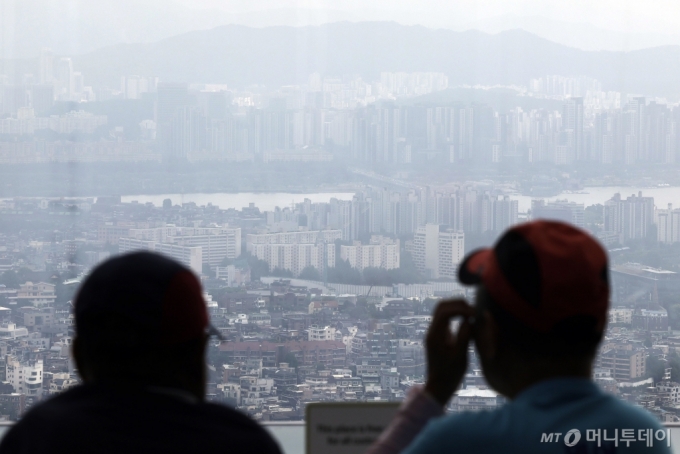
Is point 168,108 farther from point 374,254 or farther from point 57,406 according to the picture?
point 57,406

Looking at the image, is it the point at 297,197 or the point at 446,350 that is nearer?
the point at 446,350

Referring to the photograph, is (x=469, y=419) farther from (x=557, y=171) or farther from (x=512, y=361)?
(x=557, y=171)

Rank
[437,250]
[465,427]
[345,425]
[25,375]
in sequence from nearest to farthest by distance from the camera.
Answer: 1. [465,427]
2. [345,425]
3. [25,375]
4. [437,250]

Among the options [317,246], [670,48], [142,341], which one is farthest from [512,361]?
[670,48]

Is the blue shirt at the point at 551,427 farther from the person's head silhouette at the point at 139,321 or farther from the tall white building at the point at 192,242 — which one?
the tall white building at the point at 192,242

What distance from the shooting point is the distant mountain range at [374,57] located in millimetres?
3305

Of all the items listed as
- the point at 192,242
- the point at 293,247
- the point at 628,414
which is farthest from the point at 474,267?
the point at 192,242

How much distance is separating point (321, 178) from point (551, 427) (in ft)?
9.21

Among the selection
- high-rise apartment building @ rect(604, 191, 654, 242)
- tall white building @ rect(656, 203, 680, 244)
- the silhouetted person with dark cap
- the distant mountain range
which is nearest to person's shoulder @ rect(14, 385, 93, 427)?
the silhouetted person with dark cap

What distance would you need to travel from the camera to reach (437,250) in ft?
10.9

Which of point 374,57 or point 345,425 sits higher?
point 374,57

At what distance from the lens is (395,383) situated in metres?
3.15

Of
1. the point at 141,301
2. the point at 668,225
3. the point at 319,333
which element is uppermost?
the point at 141,301

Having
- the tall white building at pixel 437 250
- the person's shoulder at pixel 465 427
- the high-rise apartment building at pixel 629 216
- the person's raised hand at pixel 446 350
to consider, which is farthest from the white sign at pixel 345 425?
the high-rise apartment building at pixel 629 216
